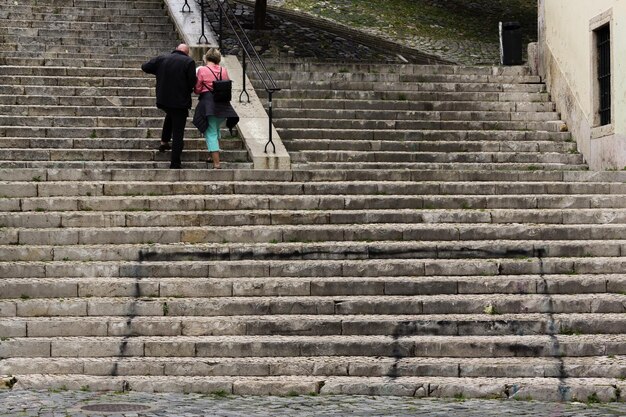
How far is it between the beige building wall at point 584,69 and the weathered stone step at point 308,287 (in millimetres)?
4513

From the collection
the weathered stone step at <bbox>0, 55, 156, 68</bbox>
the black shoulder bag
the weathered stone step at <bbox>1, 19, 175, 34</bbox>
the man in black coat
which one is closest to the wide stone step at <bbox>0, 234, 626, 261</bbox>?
the man in black coat

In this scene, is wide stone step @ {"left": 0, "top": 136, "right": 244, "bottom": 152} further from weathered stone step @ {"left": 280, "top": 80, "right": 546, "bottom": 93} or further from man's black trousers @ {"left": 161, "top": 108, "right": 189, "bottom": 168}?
weathered stone step @ {"left": 280, "top": 80, "right": 546, "bottom": 93}

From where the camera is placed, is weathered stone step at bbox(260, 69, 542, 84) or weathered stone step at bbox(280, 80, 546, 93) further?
weathered stone step at bbox(260, 69, 542, 84)

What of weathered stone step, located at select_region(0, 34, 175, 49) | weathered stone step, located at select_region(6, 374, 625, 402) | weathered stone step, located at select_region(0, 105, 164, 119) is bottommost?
weathered stone step, located at select_region(6, 374, 625, 402)

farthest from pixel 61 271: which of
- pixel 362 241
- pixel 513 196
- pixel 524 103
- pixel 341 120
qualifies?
pixel 524 103

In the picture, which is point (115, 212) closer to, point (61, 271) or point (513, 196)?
point (61, 271)

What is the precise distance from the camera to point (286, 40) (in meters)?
28.8

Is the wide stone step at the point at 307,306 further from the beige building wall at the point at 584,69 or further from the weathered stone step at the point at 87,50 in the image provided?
the weathered stone step at the point at 87,50

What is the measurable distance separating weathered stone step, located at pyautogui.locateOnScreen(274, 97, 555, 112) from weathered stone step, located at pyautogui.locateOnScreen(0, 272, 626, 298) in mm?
6342

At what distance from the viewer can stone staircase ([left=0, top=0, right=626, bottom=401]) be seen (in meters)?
11.7

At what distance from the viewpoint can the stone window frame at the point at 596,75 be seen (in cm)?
1780

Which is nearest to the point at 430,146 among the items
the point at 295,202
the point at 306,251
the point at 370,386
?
the point at 295,202

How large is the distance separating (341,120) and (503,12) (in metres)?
17.8

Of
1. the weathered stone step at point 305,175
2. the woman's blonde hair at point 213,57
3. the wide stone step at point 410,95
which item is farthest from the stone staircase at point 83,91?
the wide stone step at point 410,95
